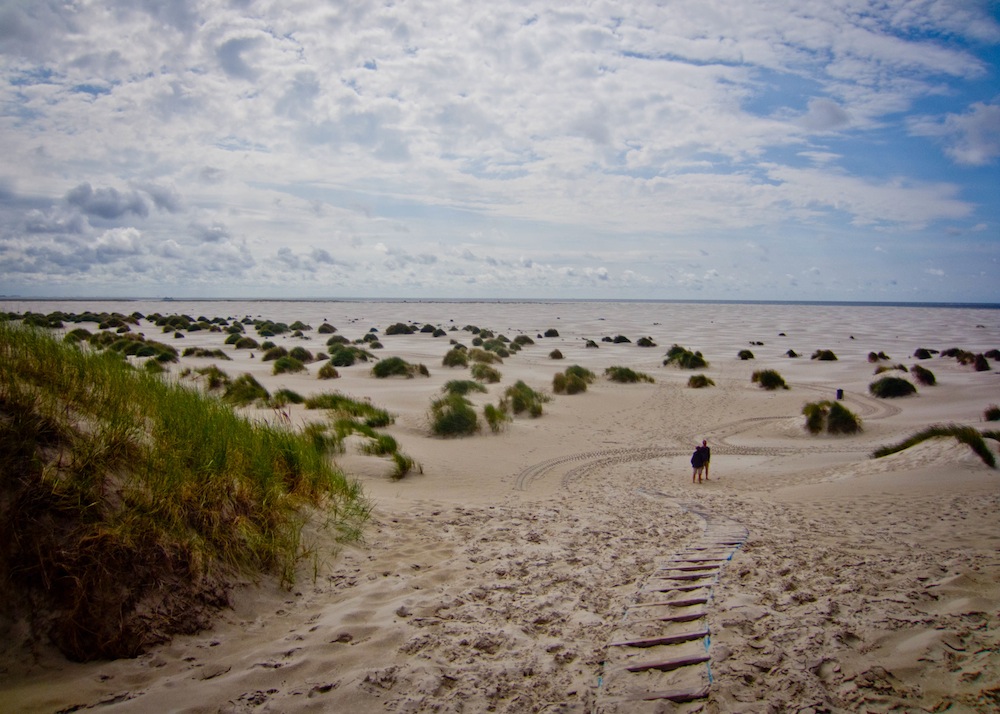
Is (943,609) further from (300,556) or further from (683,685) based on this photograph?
(300,556)

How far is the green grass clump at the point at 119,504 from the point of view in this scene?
12.8 ft

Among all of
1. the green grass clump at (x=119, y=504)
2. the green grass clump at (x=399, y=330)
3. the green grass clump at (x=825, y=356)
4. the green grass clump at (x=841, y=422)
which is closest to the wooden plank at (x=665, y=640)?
the green grass clump at (x=119, y=504)

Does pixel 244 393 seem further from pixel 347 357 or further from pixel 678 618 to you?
pixel 678 618

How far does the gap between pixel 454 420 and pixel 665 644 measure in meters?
10.7

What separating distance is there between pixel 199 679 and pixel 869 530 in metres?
7.20

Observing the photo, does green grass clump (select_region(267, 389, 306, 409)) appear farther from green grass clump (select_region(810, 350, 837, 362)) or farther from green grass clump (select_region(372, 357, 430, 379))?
green grass clump (select_region(810, 350, 837, 362))

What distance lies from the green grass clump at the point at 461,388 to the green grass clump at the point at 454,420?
3338mm

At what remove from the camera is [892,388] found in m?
21.5

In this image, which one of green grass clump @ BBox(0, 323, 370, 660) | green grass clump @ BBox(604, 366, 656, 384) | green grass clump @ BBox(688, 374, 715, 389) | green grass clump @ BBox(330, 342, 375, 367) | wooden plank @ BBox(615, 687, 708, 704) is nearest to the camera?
wooden plank @ BBox(615, 687, 708, 704)

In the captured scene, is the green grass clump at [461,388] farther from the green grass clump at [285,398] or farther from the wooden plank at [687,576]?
the wooden plank at [687,576]

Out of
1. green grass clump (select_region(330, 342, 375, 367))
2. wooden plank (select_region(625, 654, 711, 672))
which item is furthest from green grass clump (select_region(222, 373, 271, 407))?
wooden plank (select_region(625, 654, 711, 672))

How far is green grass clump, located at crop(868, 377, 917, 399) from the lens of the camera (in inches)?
838

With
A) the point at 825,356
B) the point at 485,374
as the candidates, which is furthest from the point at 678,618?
the point at 825,356

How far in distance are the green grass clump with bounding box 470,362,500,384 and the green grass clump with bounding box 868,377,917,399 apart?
45.8 feet
